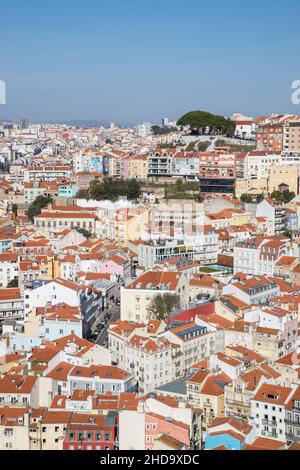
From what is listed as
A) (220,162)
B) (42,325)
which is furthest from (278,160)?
(42,325)

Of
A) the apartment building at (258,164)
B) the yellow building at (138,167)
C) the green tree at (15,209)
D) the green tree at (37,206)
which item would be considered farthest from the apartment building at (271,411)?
the yellow building at (138,167)

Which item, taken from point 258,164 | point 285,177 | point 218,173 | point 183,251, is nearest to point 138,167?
point 218,173

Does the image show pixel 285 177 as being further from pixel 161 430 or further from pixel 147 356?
pixel 161 430

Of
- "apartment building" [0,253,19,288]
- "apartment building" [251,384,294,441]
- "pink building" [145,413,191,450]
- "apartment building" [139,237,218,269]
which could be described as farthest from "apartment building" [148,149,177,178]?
"pink building" [145,413,191,450]

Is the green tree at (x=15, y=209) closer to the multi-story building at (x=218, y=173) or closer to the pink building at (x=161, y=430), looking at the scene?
the multi-story building at (x=218, y=173)

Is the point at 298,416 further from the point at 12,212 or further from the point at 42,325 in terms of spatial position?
A: the point at 12,212
